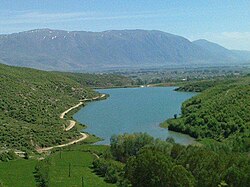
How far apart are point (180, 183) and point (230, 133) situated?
35839 millimetres

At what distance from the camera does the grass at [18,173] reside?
130 feet

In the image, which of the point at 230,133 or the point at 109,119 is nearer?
the point at 230,133

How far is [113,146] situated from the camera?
5325 centimetres

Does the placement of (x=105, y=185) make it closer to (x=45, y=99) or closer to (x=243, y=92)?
(x=243, y=92)

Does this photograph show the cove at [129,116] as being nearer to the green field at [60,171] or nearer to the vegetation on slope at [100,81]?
the green field at [60,171]

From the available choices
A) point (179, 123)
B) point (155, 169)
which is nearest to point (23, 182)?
point (155, 169)

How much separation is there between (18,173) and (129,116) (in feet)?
162

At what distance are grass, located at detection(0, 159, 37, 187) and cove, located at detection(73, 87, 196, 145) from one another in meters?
19.8

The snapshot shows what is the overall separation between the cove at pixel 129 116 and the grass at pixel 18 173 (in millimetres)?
19791

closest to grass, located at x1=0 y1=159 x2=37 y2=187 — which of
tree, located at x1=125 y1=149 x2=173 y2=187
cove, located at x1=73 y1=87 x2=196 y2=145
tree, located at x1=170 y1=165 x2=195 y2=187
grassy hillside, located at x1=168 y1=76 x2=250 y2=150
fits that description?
tree, located at x1=125 y1=149 x2=173 y2=187

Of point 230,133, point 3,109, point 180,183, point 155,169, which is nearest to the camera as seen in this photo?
point 180,183

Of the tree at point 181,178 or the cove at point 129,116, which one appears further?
the cove at point 129,116

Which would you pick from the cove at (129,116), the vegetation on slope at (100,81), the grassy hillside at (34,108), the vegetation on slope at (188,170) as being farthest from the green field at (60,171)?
the vegetation on slope at (100,81)

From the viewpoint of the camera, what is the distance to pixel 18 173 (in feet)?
144
